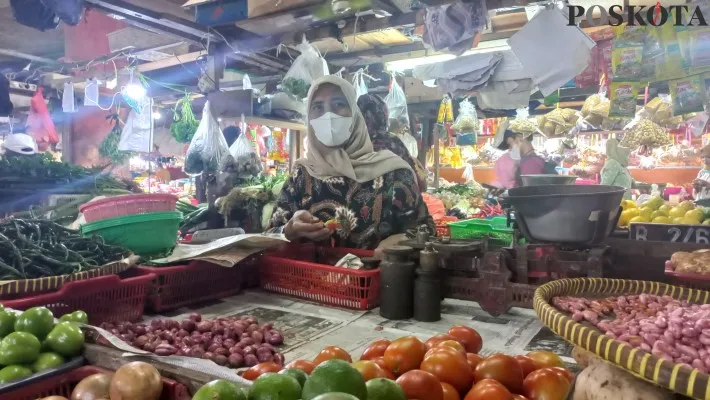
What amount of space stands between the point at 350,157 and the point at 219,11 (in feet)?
4.84

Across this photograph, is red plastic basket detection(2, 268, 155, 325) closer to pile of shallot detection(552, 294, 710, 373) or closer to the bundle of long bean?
the bundle of long bean

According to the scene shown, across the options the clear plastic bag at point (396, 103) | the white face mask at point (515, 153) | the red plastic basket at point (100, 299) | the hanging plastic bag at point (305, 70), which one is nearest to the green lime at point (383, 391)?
the red plastic basket at point (100, 299)

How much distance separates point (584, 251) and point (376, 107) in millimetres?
2541

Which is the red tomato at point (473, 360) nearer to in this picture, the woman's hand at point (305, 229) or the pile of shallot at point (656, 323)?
the pile of shallot at point (656, 323)

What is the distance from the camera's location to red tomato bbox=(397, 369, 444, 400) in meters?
1.07

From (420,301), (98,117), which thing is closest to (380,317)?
(420,301)

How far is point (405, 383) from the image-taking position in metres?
1.09

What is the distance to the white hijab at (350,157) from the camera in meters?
3.02

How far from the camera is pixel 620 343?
98 centimetres

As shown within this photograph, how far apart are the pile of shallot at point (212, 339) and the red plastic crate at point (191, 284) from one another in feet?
1.25

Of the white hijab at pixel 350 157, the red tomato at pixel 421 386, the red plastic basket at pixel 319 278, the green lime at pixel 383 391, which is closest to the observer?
the green lime at pixel 383 391

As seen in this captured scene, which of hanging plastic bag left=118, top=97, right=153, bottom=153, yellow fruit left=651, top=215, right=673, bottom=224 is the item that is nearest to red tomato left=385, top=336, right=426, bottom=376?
yellow fruit left=651, top=215, right=673, bottom=224

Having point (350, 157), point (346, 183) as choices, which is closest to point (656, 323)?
point (346, 183)

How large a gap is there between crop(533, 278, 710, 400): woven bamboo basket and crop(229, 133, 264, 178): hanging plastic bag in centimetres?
378
